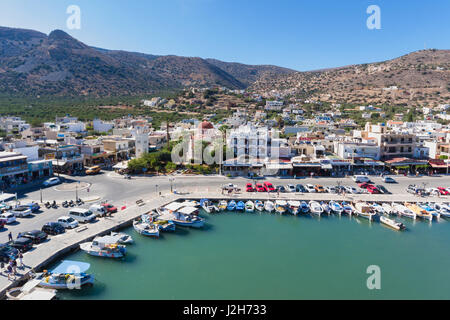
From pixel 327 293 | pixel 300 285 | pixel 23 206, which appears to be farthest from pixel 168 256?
pixel 23 206

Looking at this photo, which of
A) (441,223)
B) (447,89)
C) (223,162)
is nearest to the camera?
(441,223)

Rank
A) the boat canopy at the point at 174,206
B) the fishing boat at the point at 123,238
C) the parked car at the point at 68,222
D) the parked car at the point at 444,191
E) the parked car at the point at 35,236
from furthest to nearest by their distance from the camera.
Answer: the parked car at the point at 444,191 < the boat canopy at the point at 174,206 < the parked car at the point at 68,222 < the fishing boat at the point at 123,238 < the parked car at the point at 35,236

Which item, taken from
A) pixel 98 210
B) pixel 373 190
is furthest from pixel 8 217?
pixel 373 190

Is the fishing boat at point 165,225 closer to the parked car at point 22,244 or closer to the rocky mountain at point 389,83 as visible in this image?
the parked car at point 22,244

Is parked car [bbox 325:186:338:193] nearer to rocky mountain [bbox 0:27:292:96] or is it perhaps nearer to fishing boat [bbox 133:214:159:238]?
fishing boat [bbox 133:214:159:238]

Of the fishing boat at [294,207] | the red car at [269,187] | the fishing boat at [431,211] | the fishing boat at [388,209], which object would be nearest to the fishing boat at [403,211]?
the fishing boat at [388,209]

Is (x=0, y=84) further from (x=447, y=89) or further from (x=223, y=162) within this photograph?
(x=447, y=89)

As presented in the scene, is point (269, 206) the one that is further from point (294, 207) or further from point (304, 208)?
point (304, 208)
